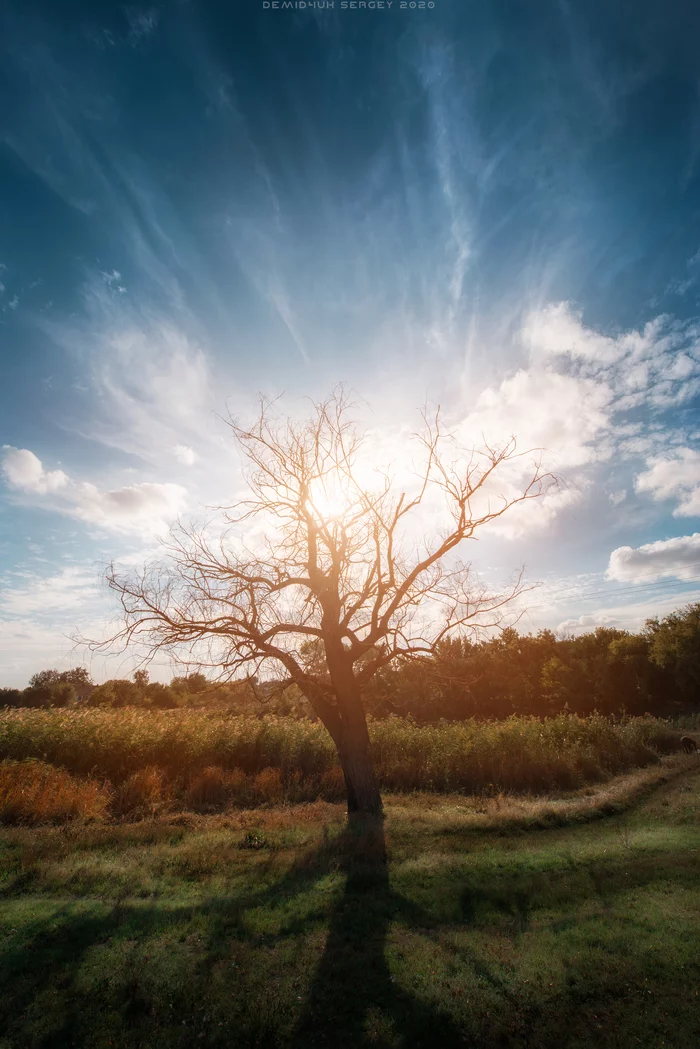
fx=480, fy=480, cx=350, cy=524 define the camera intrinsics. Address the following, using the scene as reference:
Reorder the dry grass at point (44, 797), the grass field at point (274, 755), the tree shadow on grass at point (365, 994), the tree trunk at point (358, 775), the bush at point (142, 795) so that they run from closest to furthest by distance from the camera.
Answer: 1. the tree shadow on grass at point (365, 994)
2. the dry grass at point (44, 797)
3. the tree trunk at point (358, 775)
4. the bush at point (142, 795)
5. the grass field at point (274, 755)

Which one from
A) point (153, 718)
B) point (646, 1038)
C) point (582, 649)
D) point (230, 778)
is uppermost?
point (582, 649)

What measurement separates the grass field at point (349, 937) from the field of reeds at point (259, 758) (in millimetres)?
3753

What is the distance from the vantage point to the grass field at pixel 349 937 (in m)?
4.34

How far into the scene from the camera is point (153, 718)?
64.4ft

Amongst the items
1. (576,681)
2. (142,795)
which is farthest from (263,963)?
(576,681)

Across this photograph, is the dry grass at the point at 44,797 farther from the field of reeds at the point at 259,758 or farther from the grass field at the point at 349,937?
the grass field at the point at 349,937

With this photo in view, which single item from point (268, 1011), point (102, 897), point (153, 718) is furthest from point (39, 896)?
point (153, 718)

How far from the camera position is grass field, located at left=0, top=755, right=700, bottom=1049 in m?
4.34

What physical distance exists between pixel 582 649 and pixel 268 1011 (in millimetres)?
41305

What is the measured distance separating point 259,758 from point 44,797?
7.79 metres

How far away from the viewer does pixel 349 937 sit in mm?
5969

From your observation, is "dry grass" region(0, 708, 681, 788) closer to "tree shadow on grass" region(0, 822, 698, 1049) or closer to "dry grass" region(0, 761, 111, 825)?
"dry grass" region(0, 761, 111, 825)

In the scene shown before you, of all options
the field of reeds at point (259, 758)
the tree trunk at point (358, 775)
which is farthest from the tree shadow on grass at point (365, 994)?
the field of reeds at point (259, 758)

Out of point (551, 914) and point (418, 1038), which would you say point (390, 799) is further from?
point (418, 1038)
